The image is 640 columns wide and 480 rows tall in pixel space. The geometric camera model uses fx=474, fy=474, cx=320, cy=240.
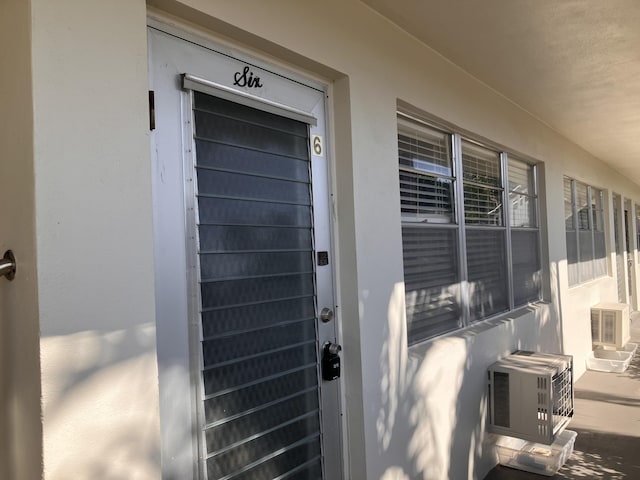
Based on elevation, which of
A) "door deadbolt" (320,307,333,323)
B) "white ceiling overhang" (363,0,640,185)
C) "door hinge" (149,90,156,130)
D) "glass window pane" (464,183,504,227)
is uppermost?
"white ceiling overhang" (363,0,640,185)

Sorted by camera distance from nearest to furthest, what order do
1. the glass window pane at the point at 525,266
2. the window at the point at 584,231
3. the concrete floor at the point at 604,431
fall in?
the concrete floor at the point at 604,431, the glass window pane at the point at 525,266, the window at the point at 584,231

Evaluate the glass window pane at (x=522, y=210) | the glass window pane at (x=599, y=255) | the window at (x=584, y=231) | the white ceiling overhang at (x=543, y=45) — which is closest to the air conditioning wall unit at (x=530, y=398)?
the glass window pane at (x=522, y=210)

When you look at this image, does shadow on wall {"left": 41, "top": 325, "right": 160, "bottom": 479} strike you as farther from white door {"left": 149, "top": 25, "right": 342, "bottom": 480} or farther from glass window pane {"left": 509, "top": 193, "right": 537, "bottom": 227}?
glass window pane {"left": 509, "top": 193, "right": 537, "bottom": 227}

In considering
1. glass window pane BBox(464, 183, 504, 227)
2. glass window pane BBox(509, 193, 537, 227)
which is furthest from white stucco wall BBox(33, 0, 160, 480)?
glass window pane BBox(509, 193, 537, 227)

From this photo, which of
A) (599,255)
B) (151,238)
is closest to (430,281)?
(151,238)

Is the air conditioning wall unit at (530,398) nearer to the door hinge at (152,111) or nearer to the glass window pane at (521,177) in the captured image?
the glass window pane at (521,177)

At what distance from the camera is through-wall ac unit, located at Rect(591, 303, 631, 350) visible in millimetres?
6098

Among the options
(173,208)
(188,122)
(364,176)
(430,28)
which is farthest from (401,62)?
(173,208)

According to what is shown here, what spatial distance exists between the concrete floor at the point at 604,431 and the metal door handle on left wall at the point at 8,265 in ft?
10.6

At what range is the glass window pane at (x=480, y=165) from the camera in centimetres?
350

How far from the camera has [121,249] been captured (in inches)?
51.6

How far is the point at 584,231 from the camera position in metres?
6.71

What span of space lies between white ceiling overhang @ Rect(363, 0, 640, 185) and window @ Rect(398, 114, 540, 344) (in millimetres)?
497

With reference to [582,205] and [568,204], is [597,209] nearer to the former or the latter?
[582,205]
